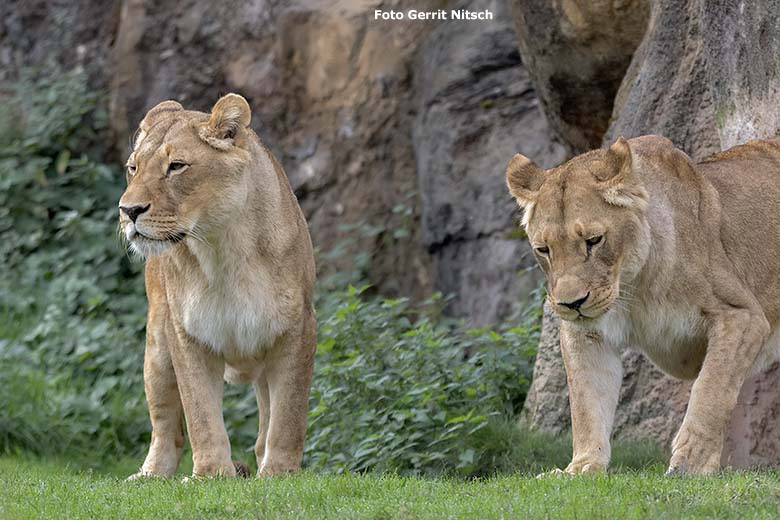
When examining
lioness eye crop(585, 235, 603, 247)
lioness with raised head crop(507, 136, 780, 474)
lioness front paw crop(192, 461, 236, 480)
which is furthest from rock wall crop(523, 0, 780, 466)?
lioness front paw crop(192, 461, 236, 480)

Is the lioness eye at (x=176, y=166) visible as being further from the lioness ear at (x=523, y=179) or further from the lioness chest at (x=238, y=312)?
the lioness ear at (x=523, y=179)

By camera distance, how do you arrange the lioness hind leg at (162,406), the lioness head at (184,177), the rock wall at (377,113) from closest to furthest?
the lioness head at (184,177)
the lioness hind leg at (162,406)
the rock wall at (377,113)

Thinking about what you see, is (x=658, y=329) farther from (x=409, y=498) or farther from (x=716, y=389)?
(x=409, y=498)

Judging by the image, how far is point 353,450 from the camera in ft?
31.3

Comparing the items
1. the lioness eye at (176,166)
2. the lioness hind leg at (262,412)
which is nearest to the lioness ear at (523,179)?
the lioness eye at (176,166)

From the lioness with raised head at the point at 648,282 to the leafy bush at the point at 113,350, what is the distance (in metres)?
2.04

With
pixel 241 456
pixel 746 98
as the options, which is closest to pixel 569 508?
pixel 746 98

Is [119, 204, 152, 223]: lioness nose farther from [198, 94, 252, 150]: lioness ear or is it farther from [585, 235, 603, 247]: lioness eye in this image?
[585, 235, 603, 247]: lioness eye

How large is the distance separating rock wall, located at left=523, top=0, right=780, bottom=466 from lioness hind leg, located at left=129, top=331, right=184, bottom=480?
259cm

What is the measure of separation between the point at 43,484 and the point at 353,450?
9.50 ft

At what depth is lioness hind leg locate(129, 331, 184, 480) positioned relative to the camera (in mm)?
8172

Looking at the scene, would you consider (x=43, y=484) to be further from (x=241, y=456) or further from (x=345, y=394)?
(x=241, y=456)

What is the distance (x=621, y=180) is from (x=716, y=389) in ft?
3.54

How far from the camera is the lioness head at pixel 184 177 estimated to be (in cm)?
713
